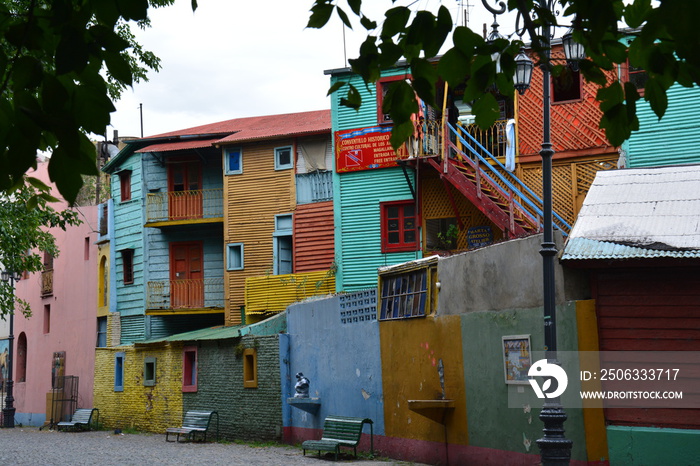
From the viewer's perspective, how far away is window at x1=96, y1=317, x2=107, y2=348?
3378cm

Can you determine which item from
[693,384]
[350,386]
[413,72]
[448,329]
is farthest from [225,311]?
[413,72]

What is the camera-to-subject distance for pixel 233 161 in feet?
99.4

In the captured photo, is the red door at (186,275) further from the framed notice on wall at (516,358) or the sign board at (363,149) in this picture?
the framed notice on wall at (516,358)

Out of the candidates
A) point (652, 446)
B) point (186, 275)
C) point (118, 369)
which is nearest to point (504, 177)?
point (652, 446)

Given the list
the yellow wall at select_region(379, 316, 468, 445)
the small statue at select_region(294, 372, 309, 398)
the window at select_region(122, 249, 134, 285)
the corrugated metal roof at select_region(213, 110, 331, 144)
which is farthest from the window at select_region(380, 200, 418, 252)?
the window at select_region(122, 249, 134, 285)

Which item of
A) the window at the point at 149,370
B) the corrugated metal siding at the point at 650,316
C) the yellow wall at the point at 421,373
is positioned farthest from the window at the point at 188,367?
the corrugated metal siding at the point at 650,316

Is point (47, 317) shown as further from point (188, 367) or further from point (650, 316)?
point (650, 316)

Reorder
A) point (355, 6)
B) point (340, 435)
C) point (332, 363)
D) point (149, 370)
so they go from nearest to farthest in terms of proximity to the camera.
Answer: point (355, 6) < point (340, 435) < point (332, 363) < point (149, 370)

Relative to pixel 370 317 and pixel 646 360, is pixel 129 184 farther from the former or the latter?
pixel 646 360

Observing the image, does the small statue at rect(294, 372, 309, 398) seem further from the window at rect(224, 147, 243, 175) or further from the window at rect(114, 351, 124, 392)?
the window at rect(114, 351, 124, 392)

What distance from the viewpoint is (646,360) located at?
13.0m

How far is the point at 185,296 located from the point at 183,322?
1.41 meters

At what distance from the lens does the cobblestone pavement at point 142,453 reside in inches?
718

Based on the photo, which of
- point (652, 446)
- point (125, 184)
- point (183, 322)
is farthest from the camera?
point (125, 184)
